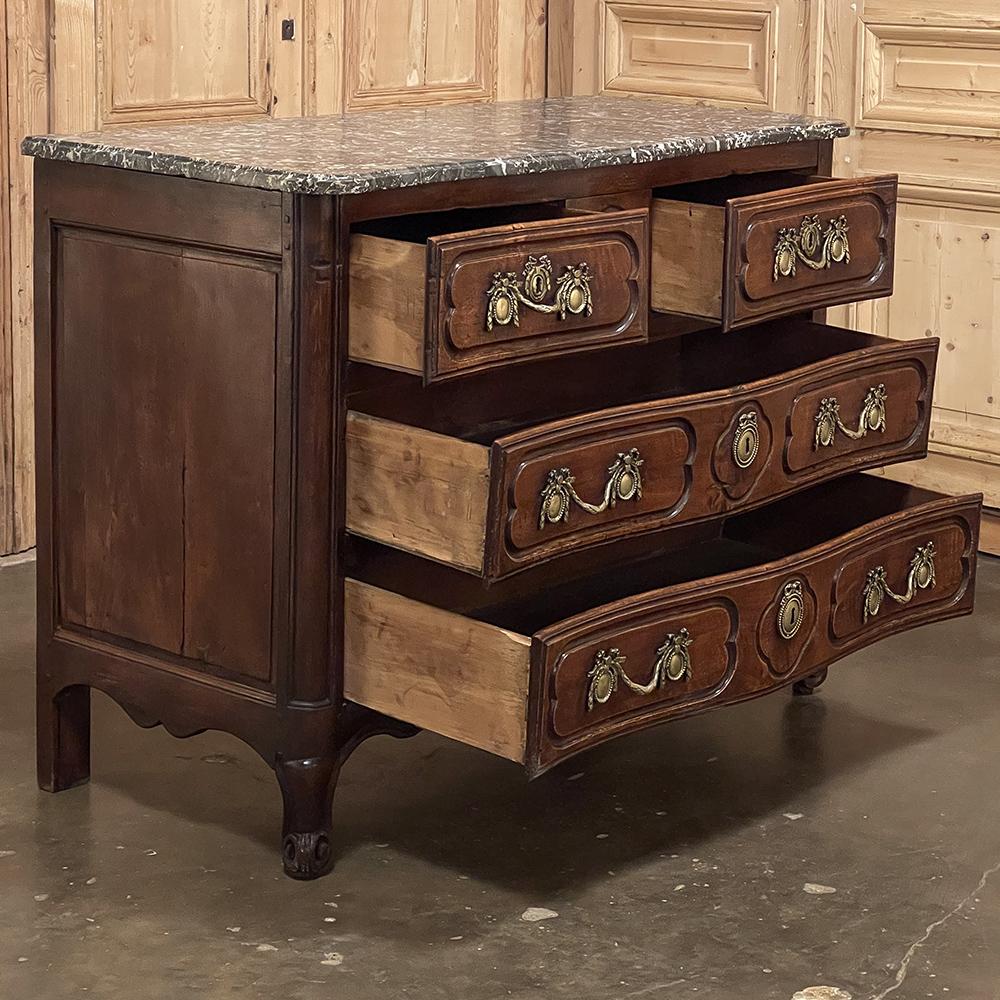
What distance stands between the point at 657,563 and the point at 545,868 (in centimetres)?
67

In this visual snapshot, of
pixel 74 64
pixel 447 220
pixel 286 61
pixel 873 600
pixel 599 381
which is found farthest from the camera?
pixel 286 61

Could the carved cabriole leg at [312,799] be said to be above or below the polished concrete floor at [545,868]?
above

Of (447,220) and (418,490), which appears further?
(447,220)

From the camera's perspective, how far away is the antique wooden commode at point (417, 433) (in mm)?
2275

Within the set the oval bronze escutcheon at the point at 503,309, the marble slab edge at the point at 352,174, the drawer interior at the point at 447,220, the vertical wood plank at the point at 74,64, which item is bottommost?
the oval bronze escutcheon at the point at 503,309

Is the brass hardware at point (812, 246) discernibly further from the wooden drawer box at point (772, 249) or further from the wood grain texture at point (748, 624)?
the wood grain texture at point (748, 624)

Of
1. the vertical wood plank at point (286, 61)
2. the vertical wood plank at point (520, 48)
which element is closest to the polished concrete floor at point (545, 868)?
the vertical wood plank at point (286, 61)

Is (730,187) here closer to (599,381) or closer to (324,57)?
(599,381)

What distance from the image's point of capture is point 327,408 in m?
2.31

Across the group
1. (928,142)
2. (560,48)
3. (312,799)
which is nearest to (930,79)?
(928,142)

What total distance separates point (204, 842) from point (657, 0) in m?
2.58

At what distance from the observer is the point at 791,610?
2.64 meters

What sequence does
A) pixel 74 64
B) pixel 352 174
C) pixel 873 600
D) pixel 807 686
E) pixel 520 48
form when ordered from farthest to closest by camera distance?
1. pixel 520 48
2. pixel 74 64
3. pixel 807 686
4. pixel 873 600
5. pixel 352 174

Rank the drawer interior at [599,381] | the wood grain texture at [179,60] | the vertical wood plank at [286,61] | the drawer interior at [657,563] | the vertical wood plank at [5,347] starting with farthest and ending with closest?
the vertical wood plank at [286,61]
the wood grain texture at [179,60]
the vertical wood plank at [5,347]
the drawer interior at [657,563]
the drawer interior at [599,381]
